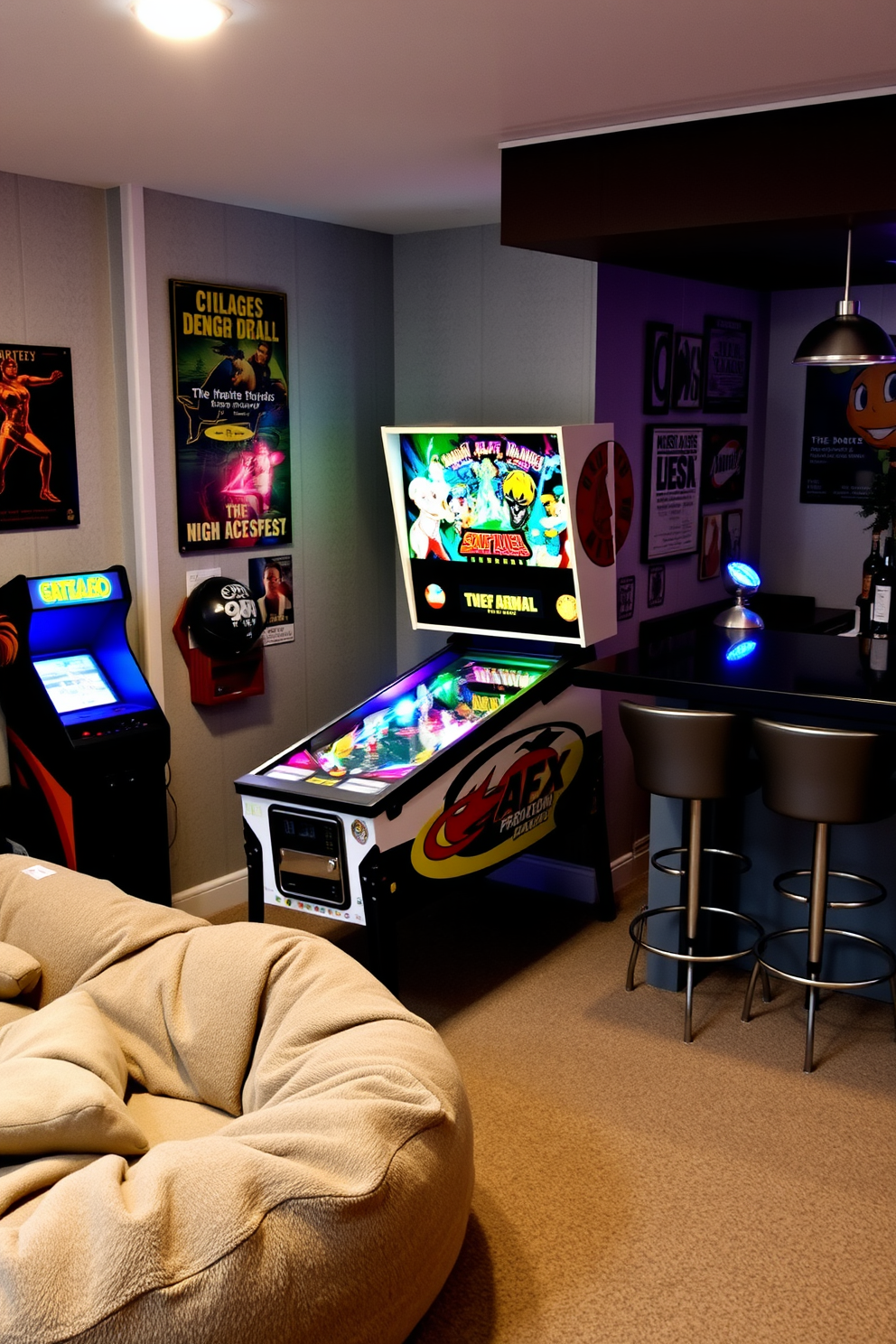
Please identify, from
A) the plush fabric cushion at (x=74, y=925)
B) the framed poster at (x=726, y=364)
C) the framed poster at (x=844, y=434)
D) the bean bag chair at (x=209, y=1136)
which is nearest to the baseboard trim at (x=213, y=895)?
the plush fabric cushion at (x=74, y=925)

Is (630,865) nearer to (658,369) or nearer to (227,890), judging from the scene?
(227,890)

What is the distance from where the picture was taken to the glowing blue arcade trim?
3.90 m

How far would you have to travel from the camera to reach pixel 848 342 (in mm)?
3789

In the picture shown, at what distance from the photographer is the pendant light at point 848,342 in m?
3.79

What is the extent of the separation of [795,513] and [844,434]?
48cm

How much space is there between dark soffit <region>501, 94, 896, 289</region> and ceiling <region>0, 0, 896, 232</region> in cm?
6

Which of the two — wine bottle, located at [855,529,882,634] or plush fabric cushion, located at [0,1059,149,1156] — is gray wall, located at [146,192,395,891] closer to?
wine bottle, located at [855,529,882,634]

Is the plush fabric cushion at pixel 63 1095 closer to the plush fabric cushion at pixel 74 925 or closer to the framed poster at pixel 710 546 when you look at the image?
the plush fabric cushion at pixel 74 925

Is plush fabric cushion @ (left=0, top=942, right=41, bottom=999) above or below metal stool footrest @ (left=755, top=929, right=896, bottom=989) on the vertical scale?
above

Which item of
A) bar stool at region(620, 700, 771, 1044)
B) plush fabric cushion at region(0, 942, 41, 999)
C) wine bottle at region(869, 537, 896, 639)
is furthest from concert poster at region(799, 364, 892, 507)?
plush fabric cushion at region(0, 942, 41, 999)

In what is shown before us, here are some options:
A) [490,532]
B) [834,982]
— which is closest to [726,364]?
[490,532]

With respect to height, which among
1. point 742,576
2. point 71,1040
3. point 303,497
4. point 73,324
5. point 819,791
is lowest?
point 71,1040

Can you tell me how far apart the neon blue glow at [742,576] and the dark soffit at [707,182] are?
4.19ft

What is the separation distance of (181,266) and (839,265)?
9.21 feet
